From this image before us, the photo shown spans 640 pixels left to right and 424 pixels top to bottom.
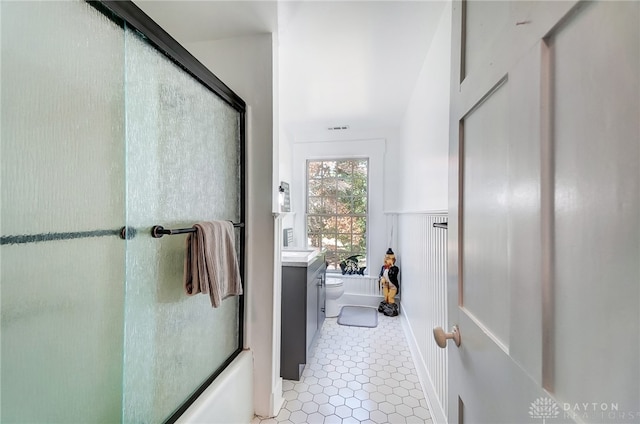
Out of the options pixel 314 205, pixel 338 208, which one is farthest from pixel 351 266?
pixel 314 205

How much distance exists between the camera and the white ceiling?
1.46m

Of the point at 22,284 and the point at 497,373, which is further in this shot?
the point at 22,284

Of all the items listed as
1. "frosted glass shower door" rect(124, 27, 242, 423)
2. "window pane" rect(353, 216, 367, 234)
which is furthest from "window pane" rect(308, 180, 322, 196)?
"frosted glass shower door" rect(124, 27, 242, 423)

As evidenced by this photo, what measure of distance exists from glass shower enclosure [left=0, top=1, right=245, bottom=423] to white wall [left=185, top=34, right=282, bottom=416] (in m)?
0.37

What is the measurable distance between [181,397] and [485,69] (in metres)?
1.58

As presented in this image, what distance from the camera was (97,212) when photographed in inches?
35.4

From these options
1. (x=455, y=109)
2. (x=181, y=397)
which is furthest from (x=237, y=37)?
(x=181, y=397)

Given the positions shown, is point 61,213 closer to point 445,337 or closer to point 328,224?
point 445,337

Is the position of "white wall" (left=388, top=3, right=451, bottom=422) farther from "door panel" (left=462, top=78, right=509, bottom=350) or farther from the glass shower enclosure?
the glass shower enclosure

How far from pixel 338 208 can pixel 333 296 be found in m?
1.28

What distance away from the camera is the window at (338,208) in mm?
3777

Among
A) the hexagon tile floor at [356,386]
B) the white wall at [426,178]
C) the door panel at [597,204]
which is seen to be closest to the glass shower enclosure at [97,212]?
the hexagon tile floor at [356,386]

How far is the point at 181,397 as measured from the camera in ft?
3.78

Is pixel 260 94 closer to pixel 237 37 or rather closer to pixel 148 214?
pixel 237 37
